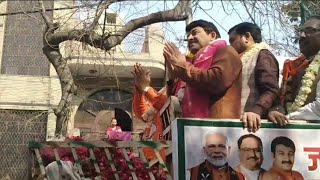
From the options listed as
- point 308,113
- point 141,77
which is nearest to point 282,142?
point 308,113

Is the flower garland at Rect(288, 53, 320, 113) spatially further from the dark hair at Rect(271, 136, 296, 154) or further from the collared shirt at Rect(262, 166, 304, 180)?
the collared shirt at Rect(262, 166, 304, 180)

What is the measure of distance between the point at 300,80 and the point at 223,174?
3.55 feet

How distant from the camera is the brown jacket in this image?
3.14 meters

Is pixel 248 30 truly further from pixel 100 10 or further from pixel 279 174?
pixel 100 10

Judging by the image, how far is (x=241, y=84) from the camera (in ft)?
11.2

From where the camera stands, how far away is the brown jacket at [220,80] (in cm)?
314

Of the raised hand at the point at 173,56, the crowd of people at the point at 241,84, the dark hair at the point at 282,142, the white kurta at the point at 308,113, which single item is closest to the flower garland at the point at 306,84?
the crowd of people at the point at 241,84

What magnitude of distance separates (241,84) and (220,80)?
26 cm

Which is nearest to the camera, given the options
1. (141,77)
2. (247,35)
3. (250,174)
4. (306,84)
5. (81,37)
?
(250,174)

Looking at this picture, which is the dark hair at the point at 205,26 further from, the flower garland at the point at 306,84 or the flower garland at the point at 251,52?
the flower garland at the point at 306,84

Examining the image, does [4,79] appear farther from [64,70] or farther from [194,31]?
[194,31]

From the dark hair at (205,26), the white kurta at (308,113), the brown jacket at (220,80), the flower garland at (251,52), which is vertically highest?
the dark hair at (205,26)

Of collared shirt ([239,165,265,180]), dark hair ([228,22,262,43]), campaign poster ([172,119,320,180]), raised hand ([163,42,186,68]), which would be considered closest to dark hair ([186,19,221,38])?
dark hair ([228,22,262,43])

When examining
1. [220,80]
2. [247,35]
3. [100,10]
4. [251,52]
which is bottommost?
[220,80]
